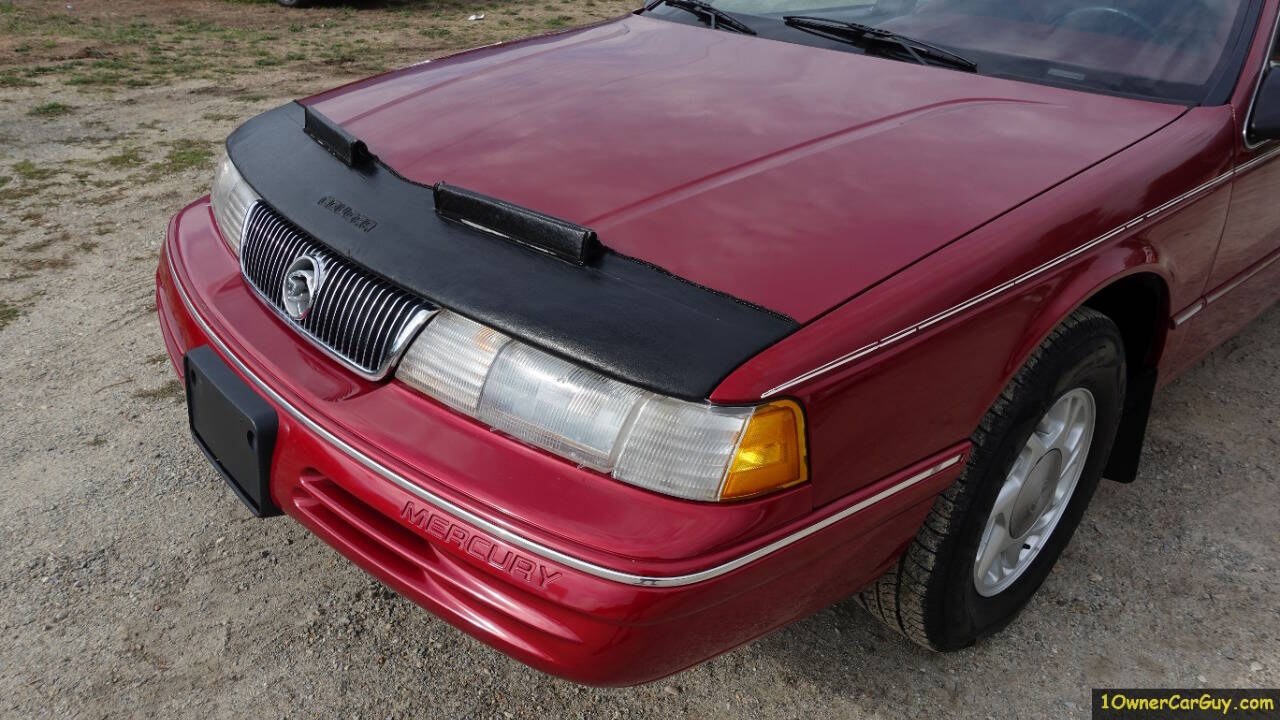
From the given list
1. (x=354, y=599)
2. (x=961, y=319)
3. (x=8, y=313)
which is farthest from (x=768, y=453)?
(x=8, y=313)

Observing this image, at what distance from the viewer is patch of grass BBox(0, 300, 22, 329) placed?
Result: 11.3 ft

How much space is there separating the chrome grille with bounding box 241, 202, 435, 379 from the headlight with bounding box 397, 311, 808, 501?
20cm

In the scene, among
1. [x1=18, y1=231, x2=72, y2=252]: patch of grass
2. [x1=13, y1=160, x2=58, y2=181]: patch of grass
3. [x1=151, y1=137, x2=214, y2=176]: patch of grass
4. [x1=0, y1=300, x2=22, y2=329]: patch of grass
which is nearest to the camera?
[x1=0, y1=300, x2=22, y2=329]: patch of grass

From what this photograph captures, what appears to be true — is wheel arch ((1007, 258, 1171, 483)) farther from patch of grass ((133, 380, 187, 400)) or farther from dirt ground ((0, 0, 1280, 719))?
patch of grass ((133, 380, 187, 400))

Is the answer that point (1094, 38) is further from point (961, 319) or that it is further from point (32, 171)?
point (32, 171)

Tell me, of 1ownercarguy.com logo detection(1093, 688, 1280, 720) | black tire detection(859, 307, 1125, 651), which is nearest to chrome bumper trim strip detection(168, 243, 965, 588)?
black tire detection(859, 307, 1125, 651)

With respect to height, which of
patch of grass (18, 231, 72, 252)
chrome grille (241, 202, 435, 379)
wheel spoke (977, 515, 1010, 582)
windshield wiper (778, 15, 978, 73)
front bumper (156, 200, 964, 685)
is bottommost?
patch of grass (18, 231, 72, 252)

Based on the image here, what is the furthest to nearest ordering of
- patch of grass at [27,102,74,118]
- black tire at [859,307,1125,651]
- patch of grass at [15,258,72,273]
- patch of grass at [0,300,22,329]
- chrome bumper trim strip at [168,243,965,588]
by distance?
1. patch of grass at [27,102,74,118]
2. patch of grass at [15,258,72,273]
3. patch of grass at [0,300,22,329]
4. black tire at [859,307,1125,651]
5. chrome bumper trim strip at [168,243,965,588]

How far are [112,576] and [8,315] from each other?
1.70 meters

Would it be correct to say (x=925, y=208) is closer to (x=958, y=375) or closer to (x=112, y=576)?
(x=958, y=375)

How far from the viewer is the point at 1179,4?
2.44 meters

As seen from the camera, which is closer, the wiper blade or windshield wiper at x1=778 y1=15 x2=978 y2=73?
windshield wiper at x1=778 y1=15 x2=978 y2=73

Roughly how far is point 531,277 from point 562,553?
1.50ft

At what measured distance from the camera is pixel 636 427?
146cm
